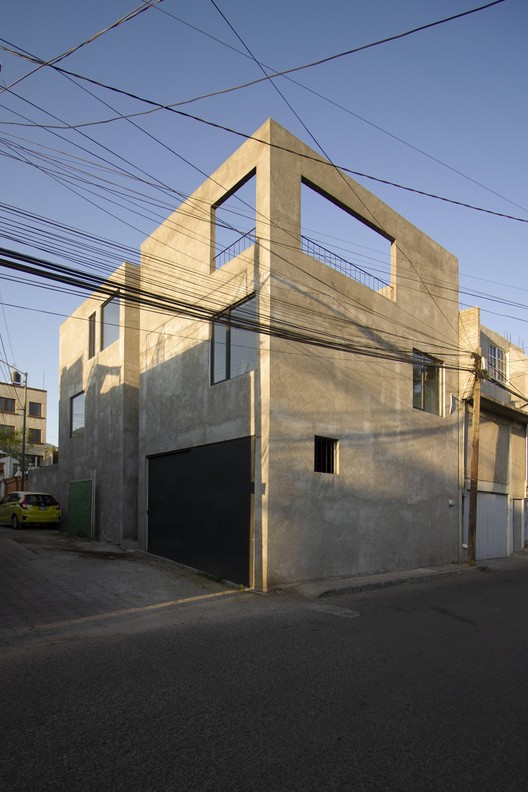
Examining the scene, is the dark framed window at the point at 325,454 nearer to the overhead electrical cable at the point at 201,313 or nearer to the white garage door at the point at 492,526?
the overhead electrical cable at the point at 201,313

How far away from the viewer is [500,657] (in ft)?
21.5

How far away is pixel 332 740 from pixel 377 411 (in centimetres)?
1055

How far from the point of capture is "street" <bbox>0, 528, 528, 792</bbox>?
12.1 ft

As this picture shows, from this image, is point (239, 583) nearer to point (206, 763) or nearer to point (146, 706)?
point (146, 706)

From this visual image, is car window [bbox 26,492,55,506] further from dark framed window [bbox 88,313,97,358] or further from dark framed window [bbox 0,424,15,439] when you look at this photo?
dark framed window [bbox 0,424,15,439]

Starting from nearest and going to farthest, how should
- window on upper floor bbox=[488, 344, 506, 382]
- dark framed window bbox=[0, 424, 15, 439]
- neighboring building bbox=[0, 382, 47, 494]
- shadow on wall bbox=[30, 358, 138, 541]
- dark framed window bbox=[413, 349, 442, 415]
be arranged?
1. dark framed window bbox=[413, 349, 442, 415]
2. shadow on wall bbox=[30, 358, 138, 541]
3. window on upper floor bbox=[488, 344, 506, 382]
4. dark framed window bbox=[0, 424, 15, 439]
5. neighboring building bbox=[0, 382, 47, 494]

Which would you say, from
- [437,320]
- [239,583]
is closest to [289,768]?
[239,583]

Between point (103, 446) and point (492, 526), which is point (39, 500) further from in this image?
point (492, 526)

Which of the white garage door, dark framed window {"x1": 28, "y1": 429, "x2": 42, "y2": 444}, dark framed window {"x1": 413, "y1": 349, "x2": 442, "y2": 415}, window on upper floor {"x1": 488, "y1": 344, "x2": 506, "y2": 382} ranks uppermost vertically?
window on upper floor {"x1": 488, "y1": 344, "x2": 506, "y2": 382}

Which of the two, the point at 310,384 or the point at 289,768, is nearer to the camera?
the point at 289,768

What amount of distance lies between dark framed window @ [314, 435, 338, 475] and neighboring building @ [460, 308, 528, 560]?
7588 millimetres

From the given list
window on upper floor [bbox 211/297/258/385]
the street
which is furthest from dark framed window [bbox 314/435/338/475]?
the street

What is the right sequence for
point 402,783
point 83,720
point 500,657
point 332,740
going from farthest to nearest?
point 500,657, point 83,720, point 332,740, point 402,783

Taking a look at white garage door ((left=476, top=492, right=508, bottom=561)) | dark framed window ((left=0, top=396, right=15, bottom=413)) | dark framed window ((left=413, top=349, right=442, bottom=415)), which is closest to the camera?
dark framed window ((left=413, top=349, right=442, bottom=415))
